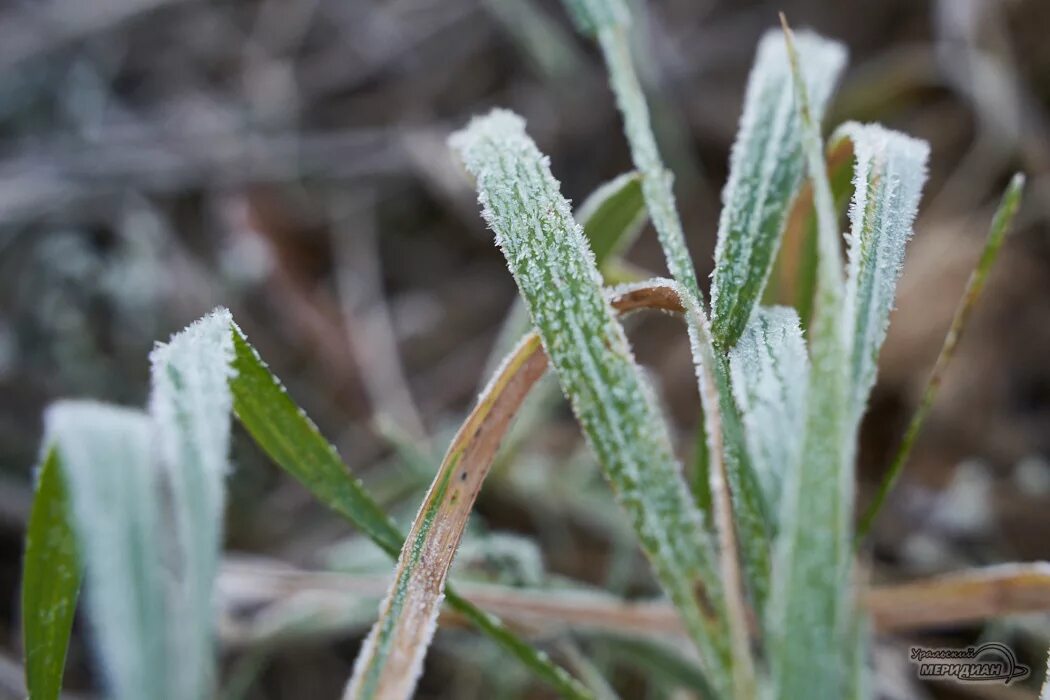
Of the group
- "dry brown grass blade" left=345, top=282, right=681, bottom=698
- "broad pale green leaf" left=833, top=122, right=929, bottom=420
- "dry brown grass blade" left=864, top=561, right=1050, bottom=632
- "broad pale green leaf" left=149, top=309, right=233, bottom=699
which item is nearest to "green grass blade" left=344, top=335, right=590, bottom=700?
"dry brown grass blade" left=345, top=282, right=681, bottom=698

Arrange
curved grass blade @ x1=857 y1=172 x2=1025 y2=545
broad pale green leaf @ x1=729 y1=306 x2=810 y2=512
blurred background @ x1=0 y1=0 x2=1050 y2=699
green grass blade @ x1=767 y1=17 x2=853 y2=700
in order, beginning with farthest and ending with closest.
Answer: blurred background @ x1=0 y1=0 x2=1050 y2=699 → curved grass blade @ x1=857 y1=172 x2=1025 y2=545 → broad pale green leaf @ x1=729 y1=306 x2=810 y2=512 → green grass blade @ x1=767 y1=17 x2=853 y2=700

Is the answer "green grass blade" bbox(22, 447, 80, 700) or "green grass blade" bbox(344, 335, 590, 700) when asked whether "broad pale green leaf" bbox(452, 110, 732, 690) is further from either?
"green grass blade" bbox(22, 447, 80, 700)

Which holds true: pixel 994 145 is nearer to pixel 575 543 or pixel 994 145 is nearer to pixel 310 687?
pixel 575 543

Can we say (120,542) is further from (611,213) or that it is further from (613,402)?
(611,213)

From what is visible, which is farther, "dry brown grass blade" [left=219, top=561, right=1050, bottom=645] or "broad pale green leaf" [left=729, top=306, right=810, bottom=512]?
"dry brown grass blade" [left=219, top=561, right=1050, bottom=645]

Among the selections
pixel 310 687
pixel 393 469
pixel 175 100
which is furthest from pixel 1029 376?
pixel 175 100

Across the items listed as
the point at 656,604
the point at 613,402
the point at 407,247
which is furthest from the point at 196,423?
the point at 407,247
